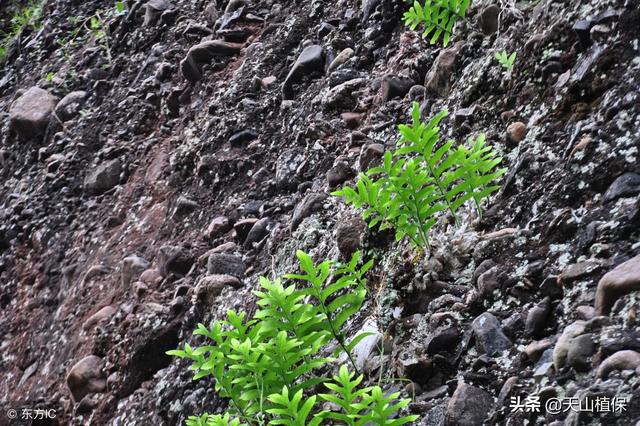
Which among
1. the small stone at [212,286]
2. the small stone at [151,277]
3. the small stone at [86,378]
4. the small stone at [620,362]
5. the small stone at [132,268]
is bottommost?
the small stone at [86,378]

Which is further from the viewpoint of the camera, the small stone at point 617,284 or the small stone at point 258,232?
the small stone at point 258,232

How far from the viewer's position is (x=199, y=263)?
3.54m

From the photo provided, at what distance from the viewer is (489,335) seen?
5.87ft

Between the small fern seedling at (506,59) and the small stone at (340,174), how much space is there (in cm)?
81

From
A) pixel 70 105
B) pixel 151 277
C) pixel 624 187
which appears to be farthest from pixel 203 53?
pixel 624 187

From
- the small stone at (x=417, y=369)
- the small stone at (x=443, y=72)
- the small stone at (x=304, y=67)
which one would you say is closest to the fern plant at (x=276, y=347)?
the small stone at (x=417, y=369)

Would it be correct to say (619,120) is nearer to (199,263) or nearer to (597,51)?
(597,51)

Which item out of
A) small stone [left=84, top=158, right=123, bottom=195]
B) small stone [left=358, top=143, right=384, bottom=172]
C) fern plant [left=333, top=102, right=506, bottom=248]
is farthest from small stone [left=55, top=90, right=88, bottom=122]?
fern plant [left=333, top=102, right=506, bottom=248]

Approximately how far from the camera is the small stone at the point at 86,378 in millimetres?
3432

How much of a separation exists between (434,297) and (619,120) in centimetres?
77

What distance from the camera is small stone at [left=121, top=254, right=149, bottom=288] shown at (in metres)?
3.89

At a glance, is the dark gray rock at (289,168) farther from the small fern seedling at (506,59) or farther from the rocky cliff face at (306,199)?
the small fern seedling at (506,59)

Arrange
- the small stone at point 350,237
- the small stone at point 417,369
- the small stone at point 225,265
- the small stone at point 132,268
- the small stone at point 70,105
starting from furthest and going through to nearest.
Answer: the small stone at point 70,105
the small stone at point 132,268
the small stone at point 225,265
the small stone at point 350,237
the small stone at point 417,369

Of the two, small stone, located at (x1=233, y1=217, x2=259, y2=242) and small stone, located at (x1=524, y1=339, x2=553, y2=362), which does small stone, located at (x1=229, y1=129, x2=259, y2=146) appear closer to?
small stone, located at (x1=233, y1=217, x2=259, y2=242)
